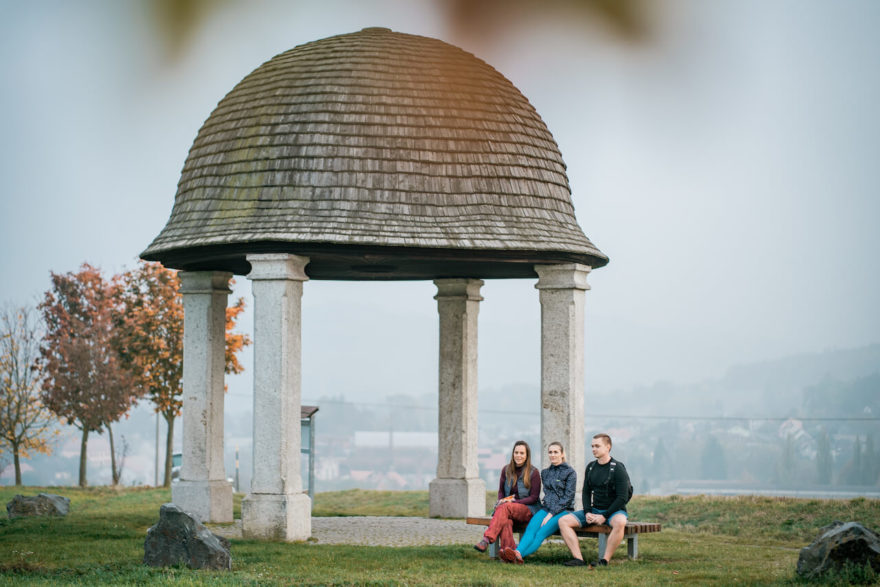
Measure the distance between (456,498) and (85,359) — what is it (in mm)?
14070

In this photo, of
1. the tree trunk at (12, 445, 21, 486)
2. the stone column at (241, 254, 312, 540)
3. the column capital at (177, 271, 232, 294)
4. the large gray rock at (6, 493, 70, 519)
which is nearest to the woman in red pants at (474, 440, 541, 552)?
the stone column at (241, 254, 312, 540)

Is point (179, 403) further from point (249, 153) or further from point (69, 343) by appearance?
point (249, 153)

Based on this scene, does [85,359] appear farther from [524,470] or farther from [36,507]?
[524,470]

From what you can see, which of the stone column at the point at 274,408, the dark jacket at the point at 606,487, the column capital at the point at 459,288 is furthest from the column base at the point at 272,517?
the column capital at the point at 459,288

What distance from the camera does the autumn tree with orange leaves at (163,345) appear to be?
108ft

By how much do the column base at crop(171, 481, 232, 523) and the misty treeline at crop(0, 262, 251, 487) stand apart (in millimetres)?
11637

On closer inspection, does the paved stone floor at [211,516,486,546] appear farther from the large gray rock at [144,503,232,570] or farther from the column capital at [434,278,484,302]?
the column capital at [434,278,484,302]

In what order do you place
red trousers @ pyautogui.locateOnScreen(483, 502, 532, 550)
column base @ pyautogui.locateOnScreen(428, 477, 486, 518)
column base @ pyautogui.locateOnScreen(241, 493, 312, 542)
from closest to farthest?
red trousers @ pyautogui.locateOnScreen(483, 502, 532, 550) → column base @ pyautogui.locateOnScreen(241, 493, 312, 542) → column base @ pyautogui.locateOnScreen(428, 477, 486, 518)

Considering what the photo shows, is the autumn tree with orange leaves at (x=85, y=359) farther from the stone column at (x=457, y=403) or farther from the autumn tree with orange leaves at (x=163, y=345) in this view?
the stone column at (x=457, y=403)

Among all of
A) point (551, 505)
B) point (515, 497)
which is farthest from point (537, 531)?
point (515, 497)

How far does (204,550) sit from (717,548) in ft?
24.6

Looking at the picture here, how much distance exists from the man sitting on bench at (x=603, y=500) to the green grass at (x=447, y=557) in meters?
0.31

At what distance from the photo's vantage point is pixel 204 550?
1413 centimetres

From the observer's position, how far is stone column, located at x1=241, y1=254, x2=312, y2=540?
17.9 m
